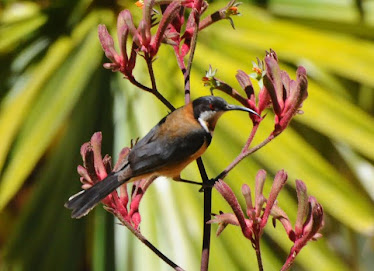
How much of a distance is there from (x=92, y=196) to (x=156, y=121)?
2.46ft

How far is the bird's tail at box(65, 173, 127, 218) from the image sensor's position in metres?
0.47

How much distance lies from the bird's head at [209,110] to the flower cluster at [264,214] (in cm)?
6

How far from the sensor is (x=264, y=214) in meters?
0.48

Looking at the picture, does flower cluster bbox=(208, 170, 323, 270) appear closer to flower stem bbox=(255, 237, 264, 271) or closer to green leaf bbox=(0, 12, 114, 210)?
flower stem bbox=(255, 237, 264, 271)

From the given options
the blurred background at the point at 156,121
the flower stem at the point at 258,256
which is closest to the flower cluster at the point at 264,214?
the flower stem at the point at 258,256

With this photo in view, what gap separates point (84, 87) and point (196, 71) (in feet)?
0.77

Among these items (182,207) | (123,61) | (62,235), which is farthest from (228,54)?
A: (123,61)

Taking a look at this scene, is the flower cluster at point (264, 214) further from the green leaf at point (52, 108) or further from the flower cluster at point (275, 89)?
the green leaf at point (52, 108)

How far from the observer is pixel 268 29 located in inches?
57.6

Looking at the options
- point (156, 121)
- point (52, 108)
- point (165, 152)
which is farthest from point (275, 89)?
point (52, 108)

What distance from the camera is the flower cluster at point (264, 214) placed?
0.46 meters

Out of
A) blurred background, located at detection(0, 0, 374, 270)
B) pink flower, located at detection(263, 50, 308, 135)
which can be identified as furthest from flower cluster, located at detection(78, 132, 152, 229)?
blurred background, located at detection(0, 0, 374, 270)

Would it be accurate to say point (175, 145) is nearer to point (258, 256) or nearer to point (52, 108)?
point (258, 256)

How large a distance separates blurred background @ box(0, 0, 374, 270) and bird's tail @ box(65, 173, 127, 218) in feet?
2.06
